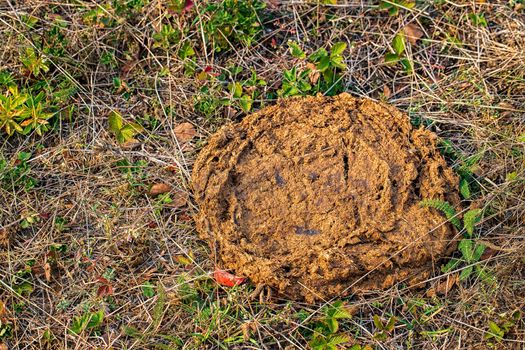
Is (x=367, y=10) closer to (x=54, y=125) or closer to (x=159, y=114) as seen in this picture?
(x=159, y=114)

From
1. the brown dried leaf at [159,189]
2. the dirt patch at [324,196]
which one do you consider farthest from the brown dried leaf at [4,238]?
the dirt patch at [324,196]

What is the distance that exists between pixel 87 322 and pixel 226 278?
58 cm

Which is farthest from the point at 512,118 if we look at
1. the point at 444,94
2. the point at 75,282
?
the point at 75,282

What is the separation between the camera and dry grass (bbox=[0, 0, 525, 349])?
2701mm

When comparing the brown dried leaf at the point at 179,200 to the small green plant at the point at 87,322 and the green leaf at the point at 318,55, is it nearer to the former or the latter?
the small green plant at the point at 87,322

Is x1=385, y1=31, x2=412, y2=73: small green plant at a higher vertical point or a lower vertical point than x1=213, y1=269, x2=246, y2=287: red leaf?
higher

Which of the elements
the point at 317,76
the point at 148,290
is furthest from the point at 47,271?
the point at 317,76

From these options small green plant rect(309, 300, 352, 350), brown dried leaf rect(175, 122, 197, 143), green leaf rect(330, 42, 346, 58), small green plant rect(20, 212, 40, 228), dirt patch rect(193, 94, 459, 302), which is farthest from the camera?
green leaf rect(330, 42, 346, 58)

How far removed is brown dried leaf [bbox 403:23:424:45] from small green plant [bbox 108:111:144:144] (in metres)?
1.44

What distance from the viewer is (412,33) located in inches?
137

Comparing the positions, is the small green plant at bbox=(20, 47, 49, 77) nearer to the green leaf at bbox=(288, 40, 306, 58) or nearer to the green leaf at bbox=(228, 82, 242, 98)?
the green leaf at bbox=(228, 82, 242, 98)

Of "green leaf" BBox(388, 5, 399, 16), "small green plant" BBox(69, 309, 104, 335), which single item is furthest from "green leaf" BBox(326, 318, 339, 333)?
"green leaf" BBox(388, 5, 399, 16)

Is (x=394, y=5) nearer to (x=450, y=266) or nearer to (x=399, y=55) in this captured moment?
(x=399, y=55)

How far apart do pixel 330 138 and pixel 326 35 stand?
737 millimetres
